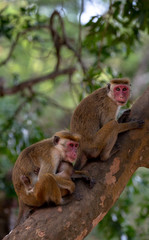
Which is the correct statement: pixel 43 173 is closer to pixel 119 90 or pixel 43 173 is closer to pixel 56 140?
pixel 56 140

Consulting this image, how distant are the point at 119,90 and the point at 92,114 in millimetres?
552

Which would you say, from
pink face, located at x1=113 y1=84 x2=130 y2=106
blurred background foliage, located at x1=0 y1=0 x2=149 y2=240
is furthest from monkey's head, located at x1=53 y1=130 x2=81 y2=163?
blurred background foliage, located at x1=0 y1=0 x2=149 y2=240

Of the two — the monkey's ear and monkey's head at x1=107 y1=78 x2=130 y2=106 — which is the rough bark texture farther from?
the monkey's ear

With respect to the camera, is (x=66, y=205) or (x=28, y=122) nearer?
(x=66, y=205)

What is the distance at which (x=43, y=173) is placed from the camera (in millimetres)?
3684

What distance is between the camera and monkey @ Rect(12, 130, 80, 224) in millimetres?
3523

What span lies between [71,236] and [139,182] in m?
4.42

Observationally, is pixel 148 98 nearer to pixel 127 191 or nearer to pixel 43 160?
pixel 43 160

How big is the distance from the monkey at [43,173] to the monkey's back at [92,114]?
328mm

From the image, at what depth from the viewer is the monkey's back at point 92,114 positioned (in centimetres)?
454

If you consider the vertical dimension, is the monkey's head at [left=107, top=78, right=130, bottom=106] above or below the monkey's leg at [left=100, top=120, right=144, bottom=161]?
above

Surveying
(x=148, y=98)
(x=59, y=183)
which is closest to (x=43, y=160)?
(x=59, y=183)

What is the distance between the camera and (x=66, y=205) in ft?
11.3

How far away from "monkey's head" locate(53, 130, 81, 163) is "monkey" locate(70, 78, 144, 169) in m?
0.19
